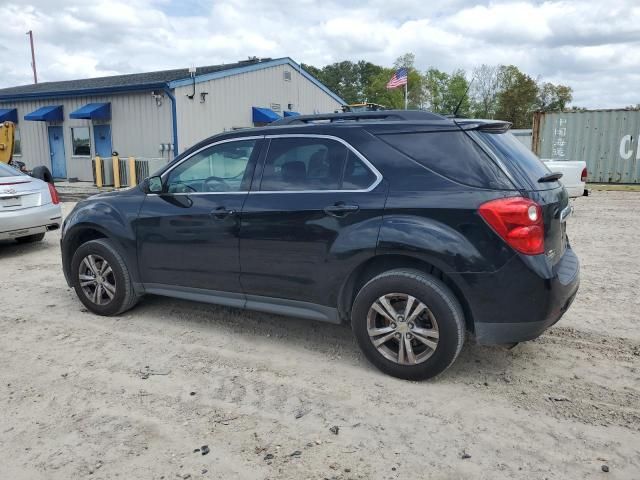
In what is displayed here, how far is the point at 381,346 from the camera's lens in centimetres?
362

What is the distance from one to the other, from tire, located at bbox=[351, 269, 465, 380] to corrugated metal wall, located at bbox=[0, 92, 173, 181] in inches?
613

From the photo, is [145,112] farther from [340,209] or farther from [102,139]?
[340,209]

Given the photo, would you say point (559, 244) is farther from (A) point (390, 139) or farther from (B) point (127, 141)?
(B) point (127, 141)

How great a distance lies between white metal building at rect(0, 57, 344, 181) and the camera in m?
17.7

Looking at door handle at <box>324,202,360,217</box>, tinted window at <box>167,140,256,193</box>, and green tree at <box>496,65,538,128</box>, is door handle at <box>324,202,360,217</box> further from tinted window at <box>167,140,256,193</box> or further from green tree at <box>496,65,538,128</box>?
green tree at <box>496,65,538,128</box>

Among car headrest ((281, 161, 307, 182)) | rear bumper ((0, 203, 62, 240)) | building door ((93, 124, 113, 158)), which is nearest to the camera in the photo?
car headrest ((281, 161, 307, 182))

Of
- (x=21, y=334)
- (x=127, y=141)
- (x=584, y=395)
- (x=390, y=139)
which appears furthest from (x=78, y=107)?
(x=584, y=395)

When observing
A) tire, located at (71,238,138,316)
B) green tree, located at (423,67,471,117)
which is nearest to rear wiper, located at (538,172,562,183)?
tire, located at (71,238,138,316)

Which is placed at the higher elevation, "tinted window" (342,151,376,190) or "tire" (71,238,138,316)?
"tinted window" (342,151,376,190)

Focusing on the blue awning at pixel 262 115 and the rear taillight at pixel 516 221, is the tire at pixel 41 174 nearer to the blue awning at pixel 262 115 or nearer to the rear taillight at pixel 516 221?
the rear taillight at pixel 516 221

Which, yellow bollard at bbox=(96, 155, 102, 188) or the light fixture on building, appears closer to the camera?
the light fixture on building

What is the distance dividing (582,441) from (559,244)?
129 centimetres

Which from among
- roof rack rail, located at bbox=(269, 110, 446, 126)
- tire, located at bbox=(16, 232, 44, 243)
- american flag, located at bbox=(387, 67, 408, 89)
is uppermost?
american flag, located at bbox=(387, 67, 408, 89)

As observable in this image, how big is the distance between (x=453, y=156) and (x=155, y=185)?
2.61 metres
